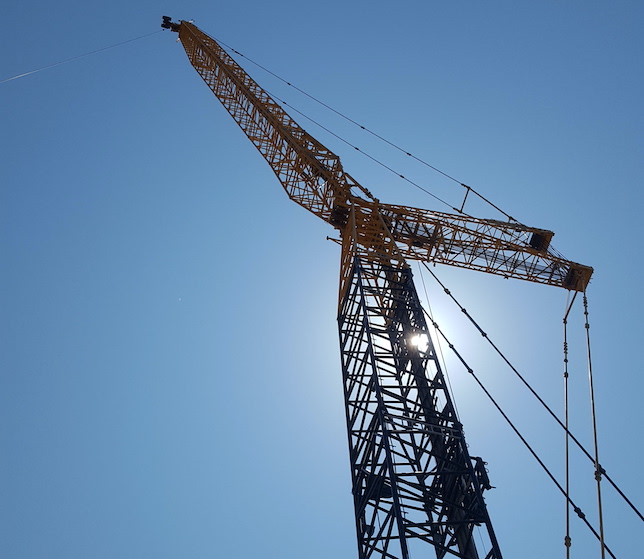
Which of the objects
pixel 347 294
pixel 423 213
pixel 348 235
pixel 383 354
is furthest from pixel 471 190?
pixel 383 354

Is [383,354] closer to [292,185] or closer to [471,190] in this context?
[292,185]

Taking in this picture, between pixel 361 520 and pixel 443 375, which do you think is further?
pixel 443 375

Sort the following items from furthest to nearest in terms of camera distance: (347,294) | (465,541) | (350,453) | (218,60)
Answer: (218,60) → (347,294) → (350,453) → (465,541)

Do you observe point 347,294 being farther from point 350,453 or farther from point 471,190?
point 471,190

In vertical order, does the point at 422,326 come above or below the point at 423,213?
below

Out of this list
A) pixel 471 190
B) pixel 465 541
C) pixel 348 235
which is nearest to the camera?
pixel 465 541

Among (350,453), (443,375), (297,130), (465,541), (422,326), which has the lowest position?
(465,541)

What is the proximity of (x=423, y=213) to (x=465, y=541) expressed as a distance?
15.6 m

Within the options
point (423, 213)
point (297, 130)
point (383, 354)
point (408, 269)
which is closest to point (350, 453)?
point (383, 354)

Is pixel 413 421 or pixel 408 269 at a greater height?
pixel 408 269

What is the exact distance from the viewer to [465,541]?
16.3m

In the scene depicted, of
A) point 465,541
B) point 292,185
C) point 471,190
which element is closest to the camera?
point 465,541

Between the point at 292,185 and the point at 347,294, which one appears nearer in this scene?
the point at 347,294

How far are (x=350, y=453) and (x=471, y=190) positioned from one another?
18419 mm
